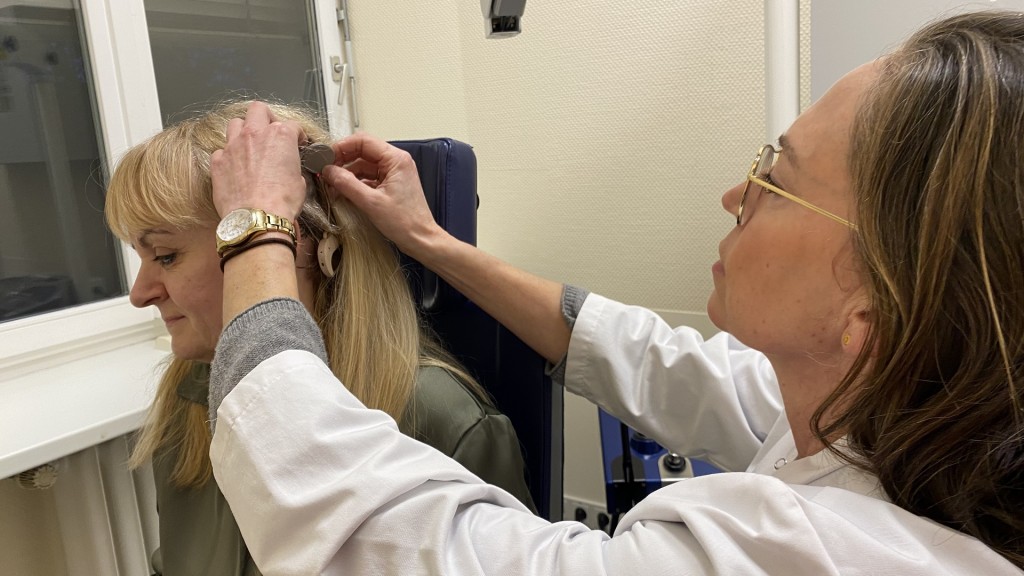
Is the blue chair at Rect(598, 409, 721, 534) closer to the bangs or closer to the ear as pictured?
the ear

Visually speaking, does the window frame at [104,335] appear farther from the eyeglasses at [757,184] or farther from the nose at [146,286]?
the eyeglasses at [757,184]

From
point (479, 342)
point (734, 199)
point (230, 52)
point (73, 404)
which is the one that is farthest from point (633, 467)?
point (230, 52)

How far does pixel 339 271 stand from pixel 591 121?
959 millimetres

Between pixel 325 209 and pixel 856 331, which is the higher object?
pixel 325 209

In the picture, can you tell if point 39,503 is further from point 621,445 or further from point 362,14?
point 362,14

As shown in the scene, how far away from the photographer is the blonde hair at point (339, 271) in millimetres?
943

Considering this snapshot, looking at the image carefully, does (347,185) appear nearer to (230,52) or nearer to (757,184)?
(757,184)

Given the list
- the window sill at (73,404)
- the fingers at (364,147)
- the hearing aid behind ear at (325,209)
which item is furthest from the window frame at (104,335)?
the fingers at (364,147)

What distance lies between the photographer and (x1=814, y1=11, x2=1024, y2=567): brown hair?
0.52m

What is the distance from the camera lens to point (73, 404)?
1234mm

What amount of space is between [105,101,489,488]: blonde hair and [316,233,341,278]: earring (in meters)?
0.01

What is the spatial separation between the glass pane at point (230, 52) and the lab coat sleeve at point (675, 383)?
1.10 m

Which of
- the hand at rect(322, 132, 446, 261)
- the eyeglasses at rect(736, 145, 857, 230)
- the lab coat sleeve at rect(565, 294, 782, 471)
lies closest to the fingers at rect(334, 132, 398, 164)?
the hand at rect(322, 132, 446, 261)

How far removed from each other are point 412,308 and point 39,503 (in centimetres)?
101
